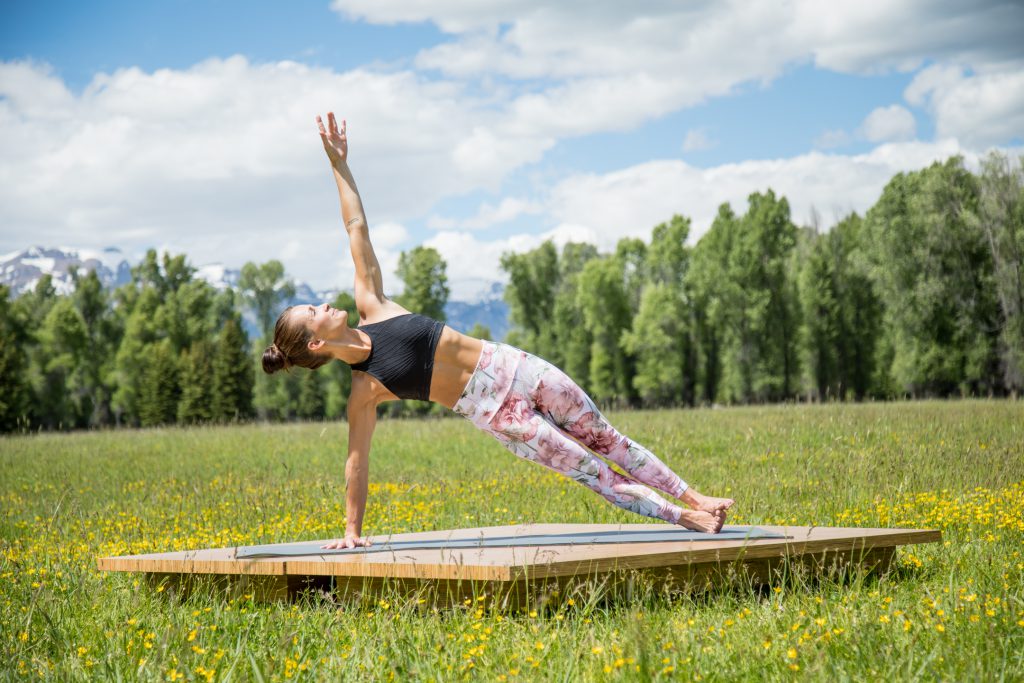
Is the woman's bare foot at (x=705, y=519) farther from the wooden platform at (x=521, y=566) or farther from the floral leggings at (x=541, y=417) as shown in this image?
the wooden platform at (x=521, y=566)

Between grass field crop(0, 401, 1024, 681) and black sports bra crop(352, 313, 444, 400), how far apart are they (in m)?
1.19

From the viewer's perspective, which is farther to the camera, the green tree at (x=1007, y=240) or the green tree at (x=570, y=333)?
the green tree at (x=570, y=333)

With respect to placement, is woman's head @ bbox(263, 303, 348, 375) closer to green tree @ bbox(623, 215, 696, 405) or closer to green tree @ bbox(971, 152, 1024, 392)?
green tree @ bbox(971, 152, 1024, 392)

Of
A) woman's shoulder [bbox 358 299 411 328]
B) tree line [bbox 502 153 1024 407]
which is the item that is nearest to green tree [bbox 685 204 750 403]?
tree line [bbox 502 153 1024 407]

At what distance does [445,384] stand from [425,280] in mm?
59880

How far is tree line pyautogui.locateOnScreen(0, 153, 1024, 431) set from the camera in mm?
42031

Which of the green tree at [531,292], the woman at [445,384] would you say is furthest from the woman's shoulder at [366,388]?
the green tree at [531,292]

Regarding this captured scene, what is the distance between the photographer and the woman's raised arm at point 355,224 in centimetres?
572

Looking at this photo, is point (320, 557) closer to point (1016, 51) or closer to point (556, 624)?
point (556, 624)

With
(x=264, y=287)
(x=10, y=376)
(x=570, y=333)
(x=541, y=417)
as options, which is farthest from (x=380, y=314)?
(x=264, y=287)

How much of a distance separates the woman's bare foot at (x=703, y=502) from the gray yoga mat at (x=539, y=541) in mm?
143

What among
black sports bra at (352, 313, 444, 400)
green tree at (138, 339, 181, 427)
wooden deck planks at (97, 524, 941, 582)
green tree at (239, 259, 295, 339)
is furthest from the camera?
green tree at (239, 259, 295, 339)

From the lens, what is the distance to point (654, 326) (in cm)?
5634

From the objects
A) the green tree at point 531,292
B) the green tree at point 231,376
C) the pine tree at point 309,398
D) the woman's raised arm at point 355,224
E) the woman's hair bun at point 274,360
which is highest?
the green tree at point 531,292
